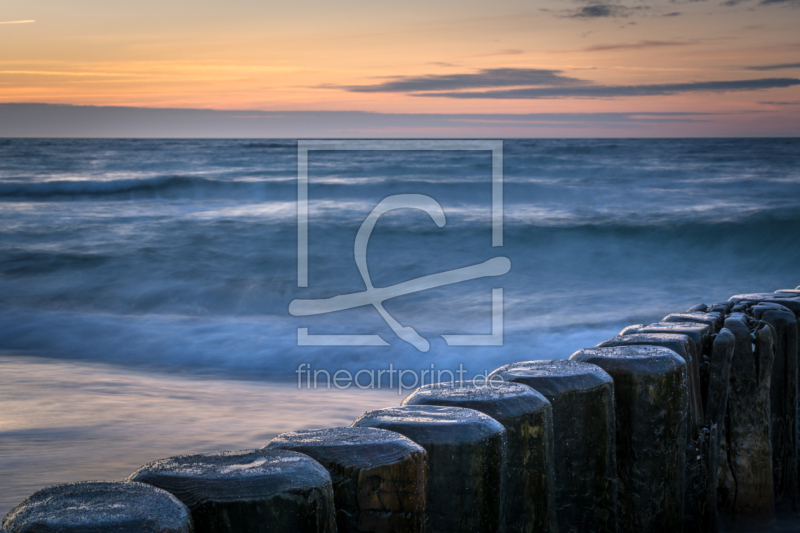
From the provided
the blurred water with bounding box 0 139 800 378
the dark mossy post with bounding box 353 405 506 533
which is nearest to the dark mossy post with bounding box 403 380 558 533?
the dark mossy post with bounding box 353 405 506 533

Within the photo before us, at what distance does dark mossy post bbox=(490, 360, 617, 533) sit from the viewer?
1938 millimetres

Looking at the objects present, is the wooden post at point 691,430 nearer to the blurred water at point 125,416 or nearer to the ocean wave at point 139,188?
the blurred water at point 125,416

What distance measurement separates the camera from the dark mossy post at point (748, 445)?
2.81 m

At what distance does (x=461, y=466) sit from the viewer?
1.53 metres

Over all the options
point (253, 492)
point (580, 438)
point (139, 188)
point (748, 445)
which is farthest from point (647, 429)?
point (139, 188)

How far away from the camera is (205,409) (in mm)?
5551

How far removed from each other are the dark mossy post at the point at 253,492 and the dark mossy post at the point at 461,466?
31 cm

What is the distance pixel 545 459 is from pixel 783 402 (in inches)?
70.1

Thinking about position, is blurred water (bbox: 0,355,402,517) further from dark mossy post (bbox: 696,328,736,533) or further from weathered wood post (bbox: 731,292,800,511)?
weathered wood post (bbox: 731,292,800,511)

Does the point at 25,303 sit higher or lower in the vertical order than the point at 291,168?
lower

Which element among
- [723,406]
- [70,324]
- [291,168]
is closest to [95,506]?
[723,406]

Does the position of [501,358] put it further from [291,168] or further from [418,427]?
[291,168]

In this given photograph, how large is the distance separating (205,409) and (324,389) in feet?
3.60

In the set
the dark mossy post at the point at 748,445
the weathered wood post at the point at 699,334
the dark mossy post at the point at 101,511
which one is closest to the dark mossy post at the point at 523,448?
the dark mossy post at the point at 101,511
